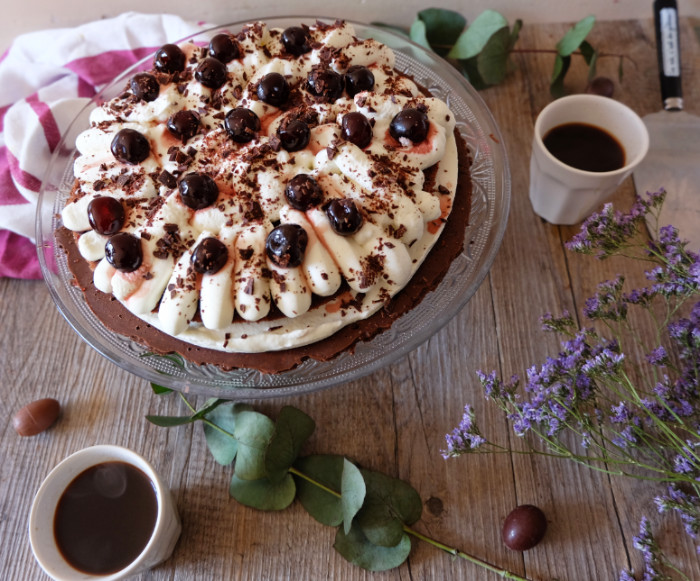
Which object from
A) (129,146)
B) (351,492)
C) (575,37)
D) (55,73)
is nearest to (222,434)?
(351,492)

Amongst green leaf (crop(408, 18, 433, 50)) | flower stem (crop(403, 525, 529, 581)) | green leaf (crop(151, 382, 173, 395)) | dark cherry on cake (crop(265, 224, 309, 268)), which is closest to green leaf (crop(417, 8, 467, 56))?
green leaf (crop(408, 18, 433, 50))

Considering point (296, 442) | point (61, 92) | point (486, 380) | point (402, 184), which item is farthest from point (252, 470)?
point (61, 92)

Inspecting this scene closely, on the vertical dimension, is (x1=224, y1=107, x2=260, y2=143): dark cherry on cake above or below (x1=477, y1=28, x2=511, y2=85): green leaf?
above

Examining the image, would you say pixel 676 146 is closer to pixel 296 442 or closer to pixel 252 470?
pixel 296 442

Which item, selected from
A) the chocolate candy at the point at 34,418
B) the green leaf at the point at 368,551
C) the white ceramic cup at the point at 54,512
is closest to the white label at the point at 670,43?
the green leaf at the point at 368,551

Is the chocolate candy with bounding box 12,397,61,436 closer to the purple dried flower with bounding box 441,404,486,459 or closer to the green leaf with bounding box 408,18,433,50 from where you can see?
the purple dried flower with bounding box 441,404,486,459
